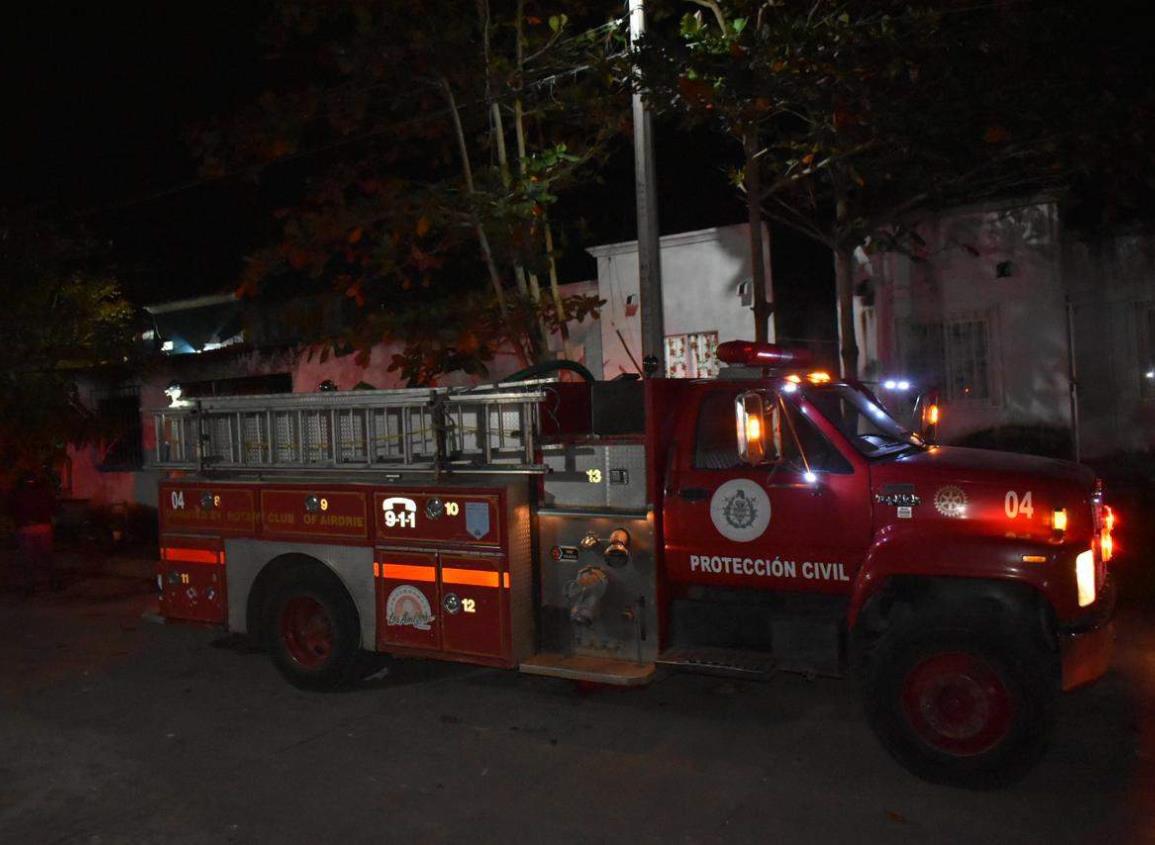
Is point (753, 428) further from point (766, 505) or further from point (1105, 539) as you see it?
point (1105, 539)

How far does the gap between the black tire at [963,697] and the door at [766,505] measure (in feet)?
1.90

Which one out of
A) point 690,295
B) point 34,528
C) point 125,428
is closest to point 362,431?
point 34,528

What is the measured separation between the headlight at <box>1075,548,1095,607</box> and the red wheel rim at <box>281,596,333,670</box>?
→ 4.97m

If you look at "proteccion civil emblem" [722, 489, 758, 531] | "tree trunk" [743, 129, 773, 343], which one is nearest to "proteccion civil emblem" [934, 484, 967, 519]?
"proteccion civil emblem" [722, 489, 758, 531]

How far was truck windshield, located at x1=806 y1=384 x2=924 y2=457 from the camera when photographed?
6.02 metres

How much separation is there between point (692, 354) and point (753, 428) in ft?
30.3

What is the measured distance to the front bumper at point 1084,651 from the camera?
17.2 ft

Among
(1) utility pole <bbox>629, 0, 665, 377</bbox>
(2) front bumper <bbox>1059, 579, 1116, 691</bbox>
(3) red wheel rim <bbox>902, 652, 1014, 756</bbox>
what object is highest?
(1) utility pole <bbox>629, 0, 665, 377</bbox>

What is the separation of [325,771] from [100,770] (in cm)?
134

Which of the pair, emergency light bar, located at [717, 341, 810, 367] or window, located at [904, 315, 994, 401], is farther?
window, located at [904, 315, 994, 401]

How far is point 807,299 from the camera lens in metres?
14.9

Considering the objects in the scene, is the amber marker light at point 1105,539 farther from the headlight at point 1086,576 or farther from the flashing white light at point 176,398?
the flashing white light at point 176,398

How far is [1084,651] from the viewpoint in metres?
5.26

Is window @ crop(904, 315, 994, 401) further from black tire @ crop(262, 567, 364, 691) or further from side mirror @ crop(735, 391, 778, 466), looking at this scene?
black tire @ crop(262, 567, 364, 691)
